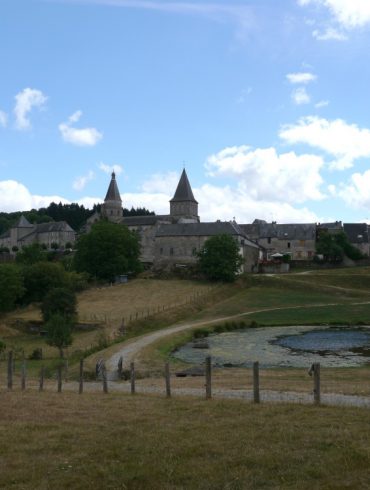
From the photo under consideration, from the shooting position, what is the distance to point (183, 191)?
112562 millimetres

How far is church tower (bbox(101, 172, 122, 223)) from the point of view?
402ft

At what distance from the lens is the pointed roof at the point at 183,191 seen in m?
112

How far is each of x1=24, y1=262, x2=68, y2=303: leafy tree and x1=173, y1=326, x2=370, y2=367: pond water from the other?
2233cm

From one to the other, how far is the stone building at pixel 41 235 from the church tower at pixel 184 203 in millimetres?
27682

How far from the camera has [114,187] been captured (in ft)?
414

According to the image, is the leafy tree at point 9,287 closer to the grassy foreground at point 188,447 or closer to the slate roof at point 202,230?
the slate roof at point 202,230

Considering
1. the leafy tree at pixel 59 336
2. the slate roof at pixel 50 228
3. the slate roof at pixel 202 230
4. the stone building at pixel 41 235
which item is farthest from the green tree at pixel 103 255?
the slate roof at pixel 50 228

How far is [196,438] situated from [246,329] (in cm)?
4393

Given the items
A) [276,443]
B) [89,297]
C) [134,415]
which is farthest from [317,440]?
[89,297]

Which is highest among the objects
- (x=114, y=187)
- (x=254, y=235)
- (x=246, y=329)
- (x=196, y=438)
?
(x=114, y=187)

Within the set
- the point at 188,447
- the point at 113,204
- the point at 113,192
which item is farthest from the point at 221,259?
the point at 188,447

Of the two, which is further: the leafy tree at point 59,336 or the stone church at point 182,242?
the stone church at point 182,242

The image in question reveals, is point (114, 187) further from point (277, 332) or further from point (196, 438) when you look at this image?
point (196, 438)

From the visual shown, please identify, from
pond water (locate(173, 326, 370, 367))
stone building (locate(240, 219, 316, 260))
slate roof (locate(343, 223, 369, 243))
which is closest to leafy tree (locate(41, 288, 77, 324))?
pond water (locate(173, 326, 370, 367))
